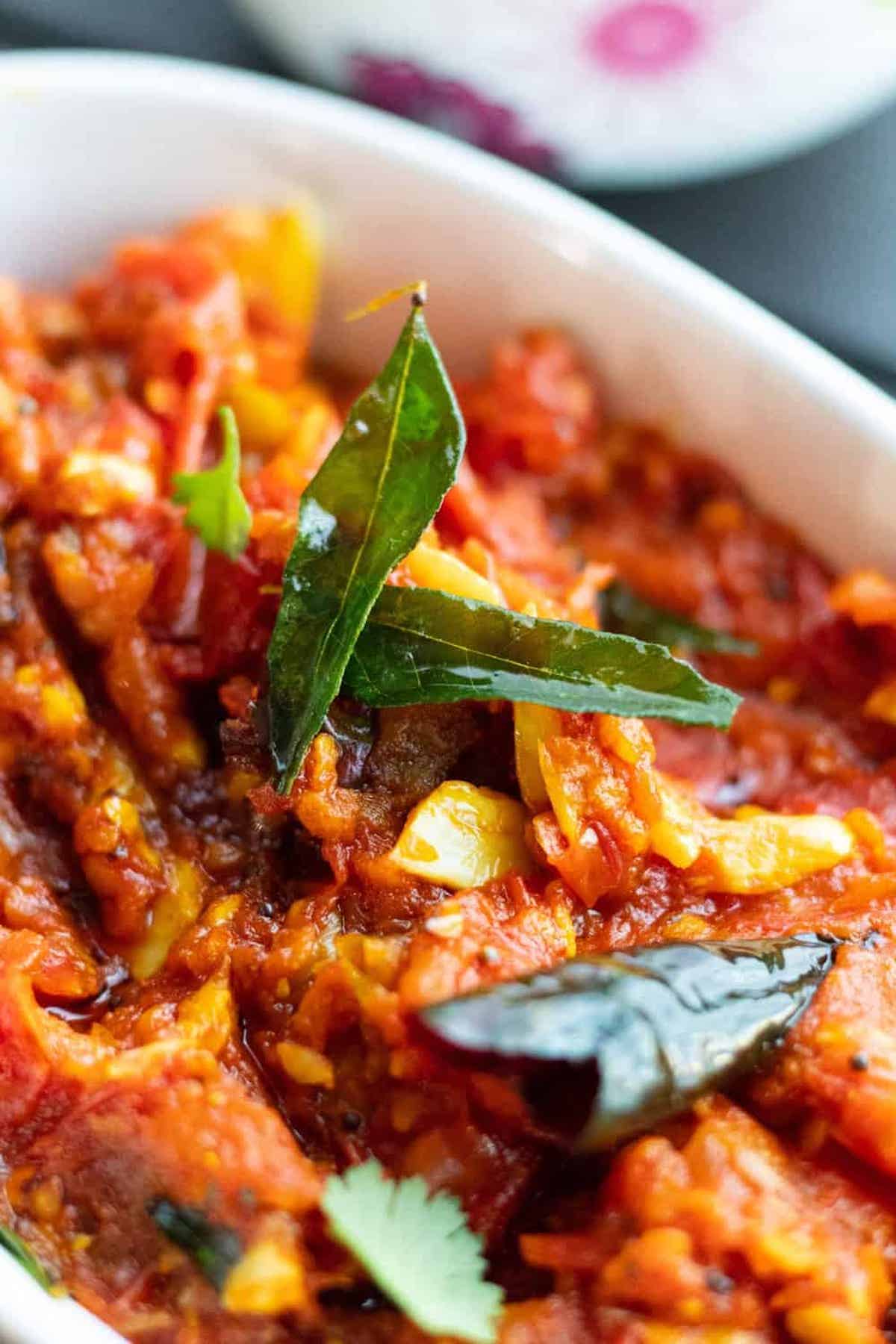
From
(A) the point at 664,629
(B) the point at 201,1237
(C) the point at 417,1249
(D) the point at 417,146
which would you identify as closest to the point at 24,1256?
(B) the point at 201,1237

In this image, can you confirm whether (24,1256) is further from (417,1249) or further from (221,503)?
(221,503)

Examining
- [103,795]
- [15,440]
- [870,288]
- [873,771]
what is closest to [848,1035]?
[873,771]

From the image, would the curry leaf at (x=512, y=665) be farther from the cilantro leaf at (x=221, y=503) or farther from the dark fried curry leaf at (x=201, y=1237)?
the dark fried curry leaf at (x=201, y=1237)

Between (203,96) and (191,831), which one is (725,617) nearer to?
(191,831)

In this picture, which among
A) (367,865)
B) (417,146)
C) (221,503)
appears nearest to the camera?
(367,865)

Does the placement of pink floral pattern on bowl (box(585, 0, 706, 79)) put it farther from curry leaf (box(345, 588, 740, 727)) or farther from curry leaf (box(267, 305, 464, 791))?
curry leaf (box(345, 588, 740, 727))

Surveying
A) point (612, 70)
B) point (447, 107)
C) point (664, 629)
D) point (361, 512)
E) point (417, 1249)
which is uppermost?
point (612, 70)

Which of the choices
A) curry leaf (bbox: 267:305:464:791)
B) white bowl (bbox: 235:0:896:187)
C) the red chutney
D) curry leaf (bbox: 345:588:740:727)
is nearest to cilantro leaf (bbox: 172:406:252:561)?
the red chutney
